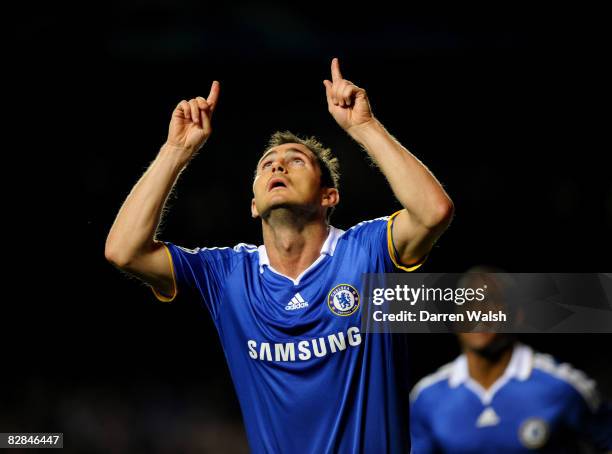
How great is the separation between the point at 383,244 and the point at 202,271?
0.92 m

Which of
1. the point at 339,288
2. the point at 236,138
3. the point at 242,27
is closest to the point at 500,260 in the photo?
the point at 236,138

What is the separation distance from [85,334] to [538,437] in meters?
5.68

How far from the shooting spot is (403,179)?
3418mm

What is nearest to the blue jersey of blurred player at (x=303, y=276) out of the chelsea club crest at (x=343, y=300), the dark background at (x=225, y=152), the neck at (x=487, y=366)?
the chelsea club crest at (x=343, y=300)

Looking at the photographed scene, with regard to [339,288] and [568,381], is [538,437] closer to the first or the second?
[568,381]

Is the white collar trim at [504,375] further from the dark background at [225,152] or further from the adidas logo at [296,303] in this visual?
the dark background at [225,152]

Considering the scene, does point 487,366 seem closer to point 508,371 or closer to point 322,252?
Result: point 508,371

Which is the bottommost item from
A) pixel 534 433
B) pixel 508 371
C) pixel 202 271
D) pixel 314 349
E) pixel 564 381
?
pixel 534 433

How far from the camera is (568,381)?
18.2 feet

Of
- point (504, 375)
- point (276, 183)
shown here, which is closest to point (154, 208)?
point (276, 183)

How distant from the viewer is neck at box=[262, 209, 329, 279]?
392 centimetres

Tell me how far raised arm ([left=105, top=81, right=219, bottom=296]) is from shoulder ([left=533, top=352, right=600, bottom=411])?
294 centimetres

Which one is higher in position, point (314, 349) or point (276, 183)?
point (276, 183)

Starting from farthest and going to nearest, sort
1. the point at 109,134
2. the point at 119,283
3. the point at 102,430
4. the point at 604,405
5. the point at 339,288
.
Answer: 1. the point at 109,134
2. the point at 119,283
3. the point at 102,430
4. the point at 604,405
5. the point at 339,288
